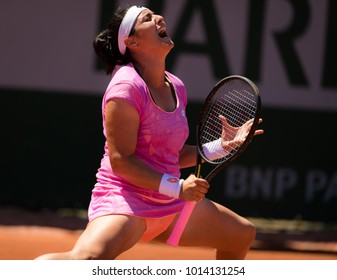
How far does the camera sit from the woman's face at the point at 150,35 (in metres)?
3.90

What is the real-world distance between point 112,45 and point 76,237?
2.96 metres

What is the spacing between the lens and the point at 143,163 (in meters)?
3.68

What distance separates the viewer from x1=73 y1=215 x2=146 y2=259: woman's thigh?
3490mm

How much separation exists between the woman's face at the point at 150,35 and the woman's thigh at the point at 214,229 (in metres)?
0.69

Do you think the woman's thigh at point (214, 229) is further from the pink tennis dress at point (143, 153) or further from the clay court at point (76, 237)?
the clay court at point (76, 237)

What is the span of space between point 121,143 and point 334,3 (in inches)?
169

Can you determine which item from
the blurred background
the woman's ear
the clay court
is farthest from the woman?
the blurred background

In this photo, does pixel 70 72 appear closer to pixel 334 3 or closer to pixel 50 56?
pixel 50 56

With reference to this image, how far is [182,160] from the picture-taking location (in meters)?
4.13

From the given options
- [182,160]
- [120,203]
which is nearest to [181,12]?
[182,160]

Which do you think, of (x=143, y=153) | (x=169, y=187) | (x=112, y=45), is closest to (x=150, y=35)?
(x=112, y=45)

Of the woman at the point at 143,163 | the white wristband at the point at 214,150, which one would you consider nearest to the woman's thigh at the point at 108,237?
the woman at the point at 143,163

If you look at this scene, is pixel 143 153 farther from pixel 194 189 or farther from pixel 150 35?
pixel 150 35

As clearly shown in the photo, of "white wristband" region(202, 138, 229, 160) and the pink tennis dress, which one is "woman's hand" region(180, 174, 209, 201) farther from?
"white wristband" region(202, 138, 229, 160)
